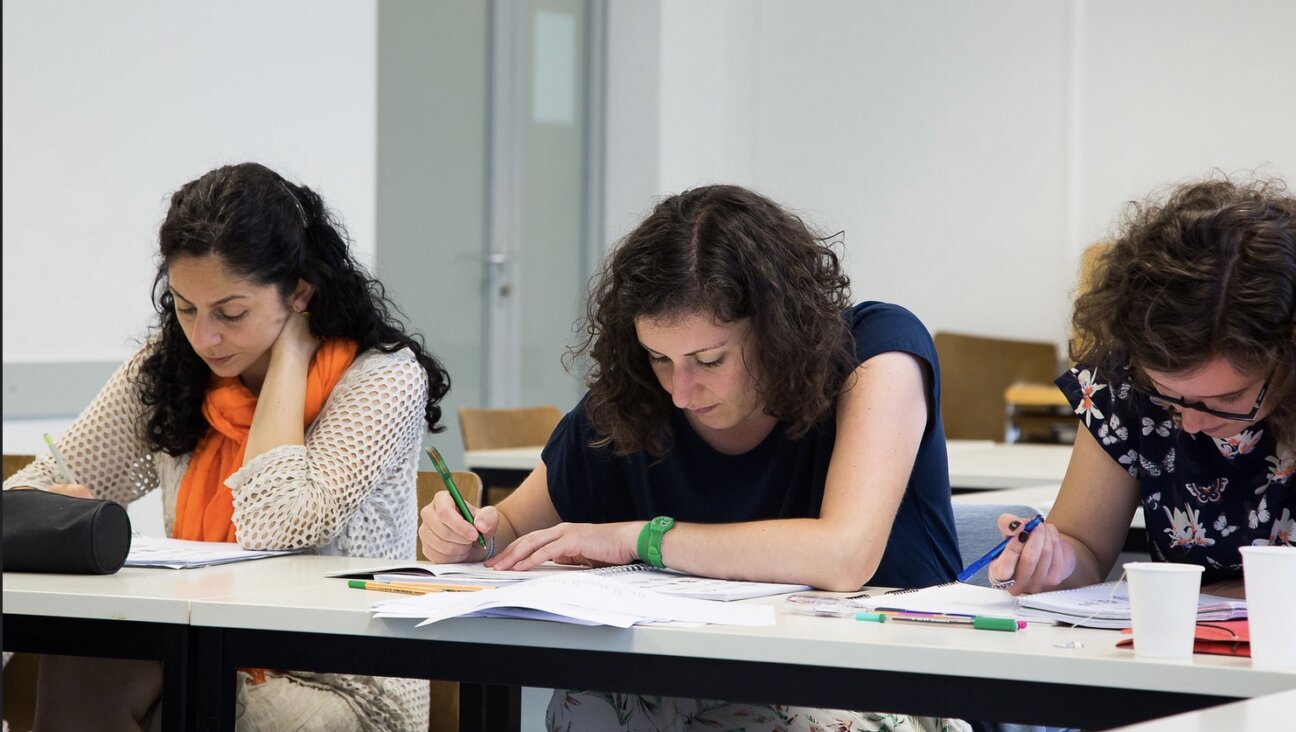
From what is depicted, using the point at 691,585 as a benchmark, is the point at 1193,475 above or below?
above

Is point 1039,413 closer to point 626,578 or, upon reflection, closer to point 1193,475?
point 1193,475

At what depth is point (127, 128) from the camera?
4070mm

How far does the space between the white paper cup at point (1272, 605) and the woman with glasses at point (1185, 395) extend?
300 mm

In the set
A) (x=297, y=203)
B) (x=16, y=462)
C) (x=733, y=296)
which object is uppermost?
(x=297, y=203)

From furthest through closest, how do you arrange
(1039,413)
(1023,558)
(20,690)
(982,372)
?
(982,372), (1039,413), (20,690), (1023,558)

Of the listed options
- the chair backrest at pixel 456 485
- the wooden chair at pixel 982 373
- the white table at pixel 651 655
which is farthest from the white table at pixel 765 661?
the wooden chair at pixel 982 373

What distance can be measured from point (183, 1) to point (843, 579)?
10.9ft

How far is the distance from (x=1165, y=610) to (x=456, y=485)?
1.19 m

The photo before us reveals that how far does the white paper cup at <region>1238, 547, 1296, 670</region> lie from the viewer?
117 cm

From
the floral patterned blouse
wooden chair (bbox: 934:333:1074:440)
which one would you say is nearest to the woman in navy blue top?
the floral patterned blouse

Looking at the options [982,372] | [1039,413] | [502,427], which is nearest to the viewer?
[502,427]

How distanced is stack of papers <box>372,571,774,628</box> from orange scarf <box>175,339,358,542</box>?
2.79ft

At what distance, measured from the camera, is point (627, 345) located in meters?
1.84

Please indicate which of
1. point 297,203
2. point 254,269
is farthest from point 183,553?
point 297,203
